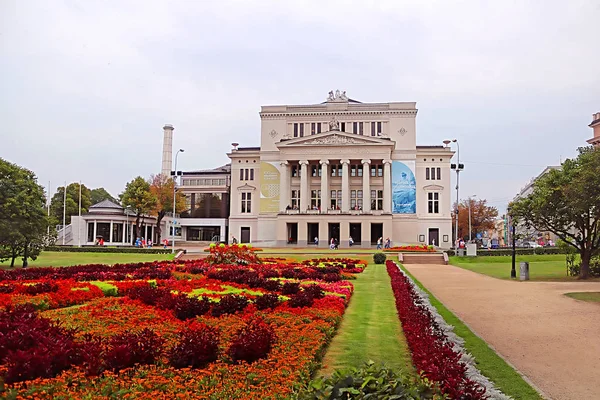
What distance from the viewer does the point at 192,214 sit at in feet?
285

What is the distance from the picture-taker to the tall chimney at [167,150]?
10138 centimetres

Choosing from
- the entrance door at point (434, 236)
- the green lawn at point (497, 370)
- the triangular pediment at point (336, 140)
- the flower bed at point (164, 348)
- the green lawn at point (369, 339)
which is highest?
the triangular pediment at point (336, 140)

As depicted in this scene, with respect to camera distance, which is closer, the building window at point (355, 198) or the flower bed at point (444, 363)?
the flower bed at point (444, 363)

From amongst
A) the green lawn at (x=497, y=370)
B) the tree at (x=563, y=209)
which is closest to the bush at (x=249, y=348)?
the green lawn at (x=497, y=370)

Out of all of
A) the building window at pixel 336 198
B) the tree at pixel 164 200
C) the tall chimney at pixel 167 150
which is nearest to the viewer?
the building window at pixel 336 198

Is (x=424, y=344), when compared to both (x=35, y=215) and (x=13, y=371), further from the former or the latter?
(x=35, y=215)

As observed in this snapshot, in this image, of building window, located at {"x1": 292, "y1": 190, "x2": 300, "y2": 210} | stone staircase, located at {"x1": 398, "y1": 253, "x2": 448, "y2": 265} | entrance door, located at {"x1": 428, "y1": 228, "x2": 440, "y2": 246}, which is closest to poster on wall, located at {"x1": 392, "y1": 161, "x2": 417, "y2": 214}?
entrance door, located at {"x1": 428, "y1": 228, "x2": 440, "y2": 246}

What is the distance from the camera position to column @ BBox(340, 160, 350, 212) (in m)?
68.2

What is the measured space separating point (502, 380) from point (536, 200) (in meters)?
21.6

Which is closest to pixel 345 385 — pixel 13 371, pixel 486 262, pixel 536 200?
pixel 13 371

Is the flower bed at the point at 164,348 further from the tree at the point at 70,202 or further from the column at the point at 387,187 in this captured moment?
the tree at the point at 70,202

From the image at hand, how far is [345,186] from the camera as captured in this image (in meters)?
68.9

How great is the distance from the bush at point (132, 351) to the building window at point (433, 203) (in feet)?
220

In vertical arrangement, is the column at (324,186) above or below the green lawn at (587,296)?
above
